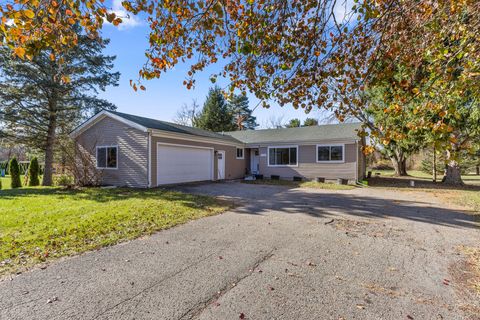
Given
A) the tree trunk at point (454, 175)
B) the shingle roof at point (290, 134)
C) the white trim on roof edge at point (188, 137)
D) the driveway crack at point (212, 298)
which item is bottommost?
the driveway crack at point (212, 298)

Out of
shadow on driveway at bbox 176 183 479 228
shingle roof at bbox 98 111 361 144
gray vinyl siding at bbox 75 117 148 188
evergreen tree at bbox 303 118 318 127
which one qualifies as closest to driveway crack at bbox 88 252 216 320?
shadow on driveway at bbox 176 183 479 228

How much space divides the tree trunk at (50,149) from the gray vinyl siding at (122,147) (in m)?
2.24

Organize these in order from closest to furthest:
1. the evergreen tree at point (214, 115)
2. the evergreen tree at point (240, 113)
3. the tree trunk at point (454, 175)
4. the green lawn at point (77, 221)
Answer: the green lawn at point (77, 221)
the tree trunk at point (454, 175)
the evergreen tree at point (214, 115)
the evergreen tree at point (240, 113)

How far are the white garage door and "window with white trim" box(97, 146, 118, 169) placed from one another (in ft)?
8.26

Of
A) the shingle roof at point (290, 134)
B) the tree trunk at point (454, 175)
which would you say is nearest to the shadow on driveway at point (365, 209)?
the shingle roof at point (290, 134)

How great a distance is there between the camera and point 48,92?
14.6 metres

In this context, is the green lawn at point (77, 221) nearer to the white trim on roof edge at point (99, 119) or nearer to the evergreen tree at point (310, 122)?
the white trim on roof edge at point (99, 119)

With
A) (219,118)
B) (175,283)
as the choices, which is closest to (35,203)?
(175,283)

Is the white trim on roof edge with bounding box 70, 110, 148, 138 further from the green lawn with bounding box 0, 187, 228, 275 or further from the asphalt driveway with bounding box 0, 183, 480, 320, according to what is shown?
the asphalt driveway with bounding box 0, 183, 480, 320

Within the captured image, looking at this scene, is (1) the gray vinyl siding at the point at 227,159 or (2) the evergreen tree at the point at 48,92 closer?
(1) the gray vinyl siding at the point at 227,159

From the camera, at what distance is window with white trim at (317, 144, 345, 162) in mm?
15688

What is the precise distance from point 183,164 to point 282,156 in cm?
712

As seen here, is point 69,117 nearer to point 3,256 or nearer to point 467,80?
point 3,256

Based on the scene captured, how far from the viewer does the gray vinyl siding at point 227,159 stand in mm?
12273
